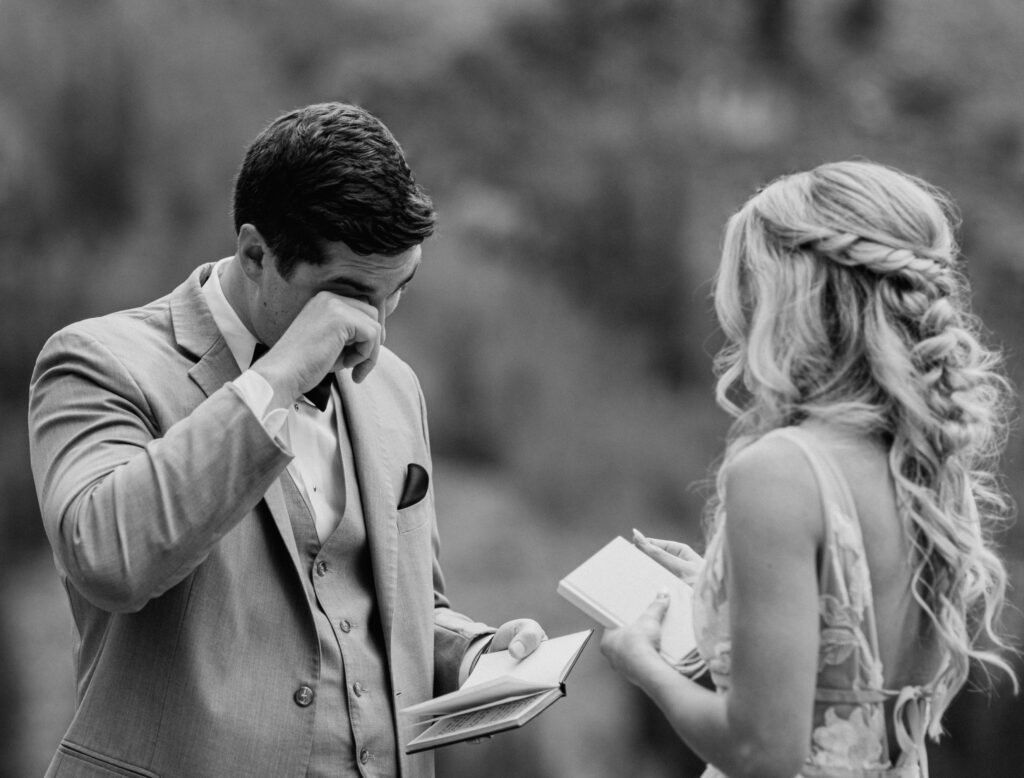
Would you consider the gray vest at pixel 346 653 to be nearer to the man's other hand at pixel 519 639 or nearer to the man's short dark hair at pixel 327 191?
the man's other hand at pixel 519 639

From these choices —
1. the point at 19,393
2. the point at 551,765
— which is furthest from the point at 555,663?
the point at 19,393

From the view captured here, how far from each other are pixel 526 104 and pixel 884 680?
9.38 feet

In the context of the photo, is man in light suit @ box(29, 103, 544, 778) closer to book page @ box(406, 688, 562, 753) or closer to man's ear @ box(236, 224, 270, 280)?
man's ear @ box(236, 224, 270, 280)

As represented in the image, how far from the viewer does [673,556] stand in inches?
74.0

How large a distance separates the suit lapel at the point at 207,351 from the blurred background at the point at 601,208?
6.23 feet

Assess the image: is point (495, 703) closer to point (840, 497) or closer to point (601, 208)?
point (840, 497)

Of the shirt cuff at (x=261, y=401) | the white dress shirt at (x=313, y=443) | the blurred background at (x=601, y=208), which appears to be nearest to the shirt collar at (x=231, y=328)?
the white dress shirt at (x=313, y=443)

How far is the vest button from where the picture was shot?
175cm

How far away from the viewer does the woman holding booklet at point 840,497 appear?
1.30 meters

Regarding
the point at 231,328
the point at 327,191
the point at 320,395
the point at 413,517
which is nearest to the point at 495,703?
the point at 413,517

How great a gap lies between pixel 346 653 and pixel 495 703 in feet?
0.88

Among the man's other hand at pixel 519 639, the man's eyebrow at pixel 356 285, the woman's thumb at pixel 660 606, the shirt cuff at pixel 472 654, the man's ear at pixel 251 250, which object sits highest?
the man's ear at pixel 251 250

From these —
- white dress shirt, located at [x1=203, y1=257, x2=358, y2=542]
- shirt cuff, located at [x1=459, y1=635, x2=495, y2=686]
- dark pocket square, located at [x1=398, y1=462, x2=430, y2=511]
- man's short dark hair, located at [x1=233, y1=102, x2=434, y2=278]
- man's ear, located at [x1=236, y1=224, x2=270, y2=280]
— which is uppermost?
man's short dark hair, located at [x1=233, y1=102, x2=434, y2=278]

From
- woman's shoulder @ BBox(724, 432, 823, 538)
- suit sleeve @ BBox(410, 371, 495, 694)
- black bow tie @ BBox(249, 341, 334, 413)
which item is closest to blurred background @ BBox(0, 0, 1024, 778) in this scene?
suit sleeve @ BBox(410, 371, 495, 694)
